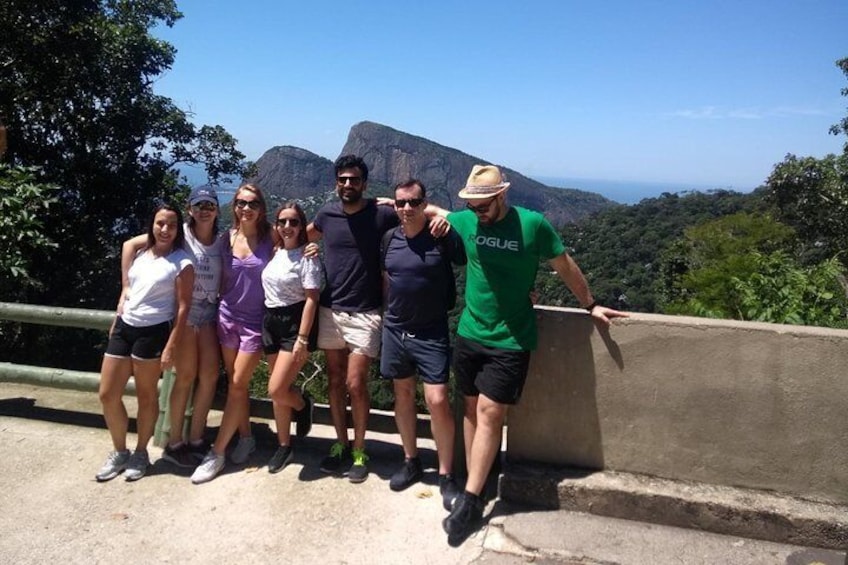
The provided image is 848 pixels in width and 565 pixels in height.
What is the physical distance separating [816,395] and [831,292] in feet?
5.49

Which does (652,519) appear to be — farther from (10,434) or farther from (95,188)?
(95,188)

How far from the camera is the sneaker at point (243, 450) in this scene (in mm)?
3691

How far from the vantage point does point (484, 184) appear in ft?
10.1

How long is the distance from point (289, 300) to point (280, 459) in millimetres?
953

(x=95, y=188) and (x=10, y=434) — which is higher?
(x=95, y=188)

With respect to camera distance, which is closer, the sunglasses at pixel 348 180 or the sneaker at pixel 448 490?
the sneaker at pixel 448 490

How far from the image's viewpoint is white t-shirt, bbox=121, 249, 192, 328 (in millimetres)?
3389

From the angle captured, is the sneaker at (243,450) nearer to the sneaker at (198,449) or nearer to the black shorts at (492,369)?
the sneaker at (198,449)

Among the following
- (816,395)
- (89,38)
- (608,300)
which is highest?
(89,38)

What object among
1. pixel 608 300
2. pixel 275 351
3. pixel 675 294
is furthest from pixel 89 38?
pixel 608 300

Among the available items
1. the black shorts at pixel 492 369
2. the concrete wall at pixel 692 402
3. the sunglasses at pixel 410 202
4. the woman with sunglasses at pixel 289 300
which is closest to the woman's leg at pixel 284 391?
the woman with sunglasses at pixel 289 300

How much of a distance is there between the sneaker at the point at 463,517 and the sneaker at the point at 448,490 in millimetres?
85

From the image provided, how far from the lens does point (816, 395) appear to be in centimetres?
295

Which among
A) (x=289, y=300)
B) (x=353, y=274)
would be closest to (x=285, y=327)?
(x=289, y=300)
